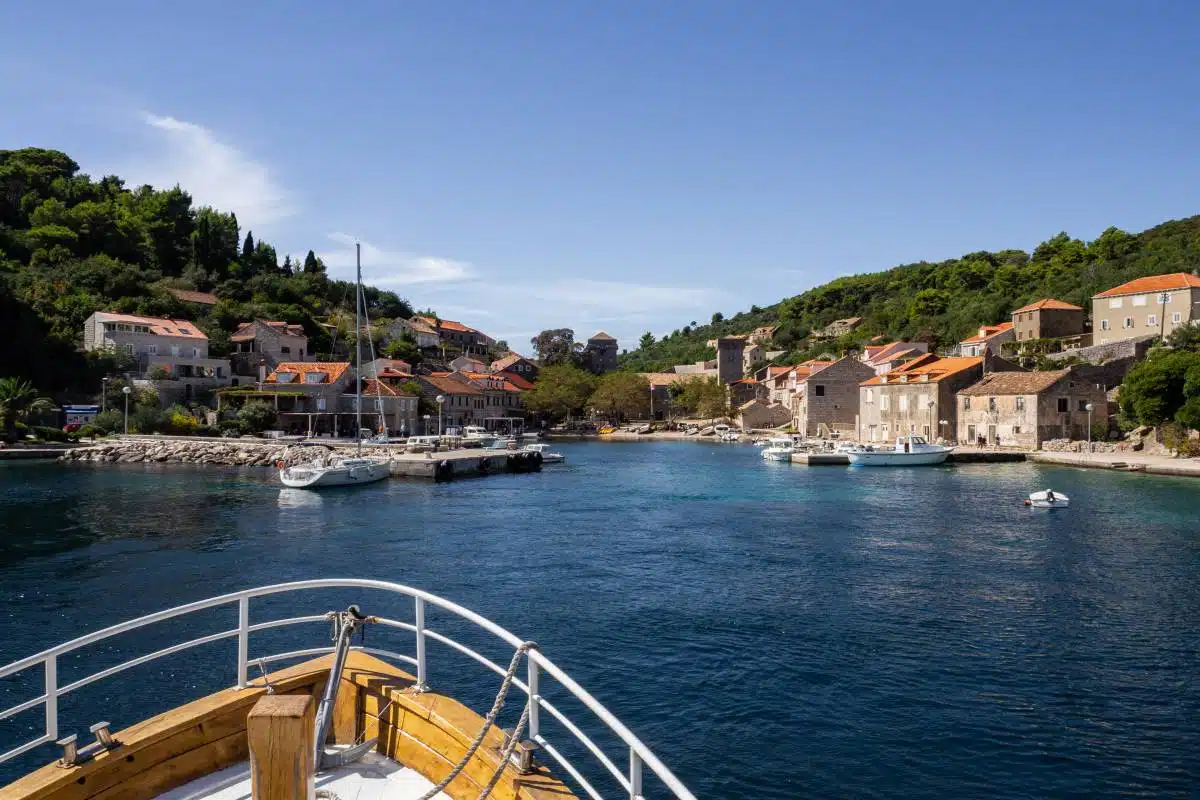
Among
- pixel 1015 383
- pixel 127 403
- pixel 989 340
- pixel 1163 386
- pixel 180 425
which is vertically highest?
pixel 989 340

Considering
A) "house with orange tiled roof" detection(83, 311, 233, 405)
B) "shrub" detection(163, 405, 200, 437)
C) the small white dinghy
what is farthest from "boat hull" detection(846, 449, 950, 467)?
"house with orange tiled roof" detection(83, 311, 233, 405)

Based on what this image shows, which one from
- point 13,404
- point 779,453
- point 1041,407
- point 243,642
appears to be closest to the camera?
point 243,642

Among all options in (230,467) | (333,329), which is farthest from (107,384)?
(333,329)

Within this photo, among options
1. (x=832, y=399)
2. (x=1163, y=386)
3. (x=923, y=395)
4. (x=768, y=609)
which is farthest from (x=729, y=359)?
(x=768, y=609)

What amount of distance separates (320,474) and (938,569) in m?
30.5

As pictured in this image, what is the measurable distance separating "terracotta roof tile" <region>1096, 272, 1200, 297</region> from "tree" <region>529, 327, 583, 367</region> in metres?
74.5

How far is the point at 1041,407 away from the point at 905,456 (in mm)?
11143

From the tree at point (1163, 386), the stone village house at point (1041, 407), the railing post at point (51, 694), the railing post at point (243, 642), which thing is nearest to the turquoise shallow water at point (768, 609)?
the railing post at point (243, 642)

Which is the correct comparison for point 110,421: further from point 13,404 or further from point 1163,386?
point 1163,386

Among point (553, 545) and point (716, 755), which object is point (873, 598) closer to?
point (716, 755)

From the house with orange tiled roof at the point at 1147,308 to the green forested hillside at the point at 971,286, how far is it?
41.6 feet

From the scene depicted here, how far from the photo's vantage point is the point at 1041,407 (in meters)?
54.9

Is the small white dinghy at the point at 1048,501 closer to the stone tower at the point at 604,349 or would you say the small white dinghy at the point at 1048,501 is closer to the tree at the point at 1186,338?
the tree at the point at 1186,338

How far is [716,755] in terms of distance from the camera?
10.5 m
